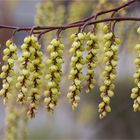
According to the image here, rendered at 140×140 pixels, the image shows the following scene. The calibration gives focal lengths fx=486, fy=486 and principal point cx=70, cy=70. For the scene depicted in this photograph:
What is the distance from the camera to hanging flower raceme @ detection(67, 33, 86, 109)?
1.27m

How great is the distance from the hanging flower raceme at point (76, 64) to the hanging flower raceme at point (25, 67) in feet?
0.36

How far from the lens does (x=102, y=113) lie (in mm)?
1330

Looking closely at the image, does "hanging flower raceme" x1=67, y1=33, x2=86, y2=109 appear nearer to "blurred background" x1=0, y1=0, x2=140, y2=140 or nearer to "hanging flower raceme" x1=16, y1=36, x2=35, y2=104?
"hanging flower raceme" x1=16, y1=36, x2=35, y2=104

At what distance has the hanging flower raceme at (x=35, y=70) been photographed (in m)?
1.26

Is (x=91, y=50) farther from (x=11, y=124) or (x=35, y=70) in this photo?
(x=11, y=124)

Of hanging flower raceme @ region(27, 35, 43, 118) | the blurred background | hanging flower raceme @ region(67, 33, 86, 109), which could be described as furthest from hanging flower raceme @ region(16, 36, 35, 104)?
the blurred background

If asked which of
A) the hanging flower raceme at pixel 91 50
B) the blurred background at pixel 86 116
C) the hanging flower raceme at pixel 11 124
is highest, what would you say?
the blurred background at pixel 86 116

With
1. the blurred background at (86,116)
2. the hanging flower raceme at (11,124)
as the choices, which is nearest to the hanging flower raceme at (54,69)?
the hanging flower raceme at (11,124)

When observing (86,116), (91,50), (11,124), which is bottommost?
(11,124)

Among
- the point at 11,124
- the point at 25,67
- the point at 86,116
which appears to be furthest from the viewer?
the point at 86,116

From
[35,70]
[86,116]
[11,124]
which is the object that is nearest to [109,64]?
[35,70]

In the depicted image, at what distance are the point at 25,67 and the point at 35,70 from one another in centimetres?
3

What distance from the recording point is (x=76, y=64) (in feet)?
4.22

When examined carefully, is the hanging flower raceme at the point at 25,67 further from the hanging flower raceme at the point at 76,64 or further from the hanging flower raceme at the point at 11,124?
the hanging flower raceme at the point at 11,124
